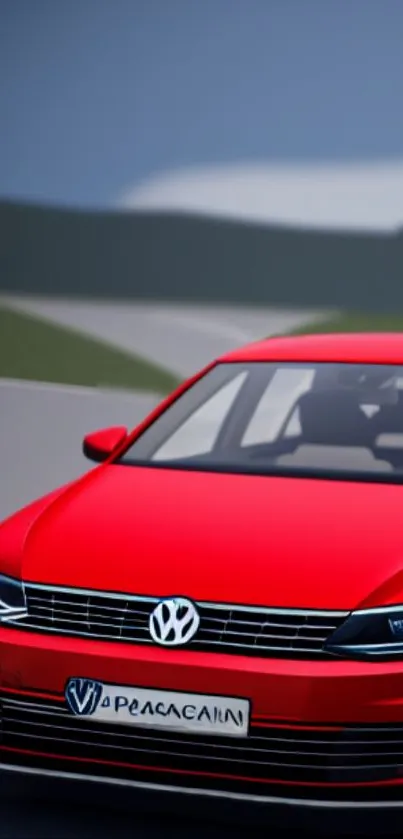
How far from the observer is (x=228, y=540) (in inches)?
205

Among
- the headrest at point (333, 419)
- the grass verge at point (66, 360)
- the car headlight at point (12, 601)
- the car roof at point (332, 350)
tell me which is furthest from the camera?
the grass verge at point (66, 360)

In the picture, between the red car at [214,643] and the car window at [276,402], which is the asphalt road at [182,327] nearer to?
the car window at [276,402]

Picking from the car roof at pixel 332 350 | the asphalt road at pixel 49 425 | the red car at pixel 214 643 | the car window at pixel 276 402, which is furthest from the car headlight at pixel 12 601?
the asphalt road at pixel 49 425

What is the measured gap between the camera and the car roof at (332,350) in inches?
259

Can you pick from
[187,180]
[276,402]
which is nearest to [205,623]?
[276,402]

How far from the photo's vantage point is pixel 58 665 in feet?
16.1

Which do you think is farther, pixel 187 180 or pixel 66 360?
pixel 66 360

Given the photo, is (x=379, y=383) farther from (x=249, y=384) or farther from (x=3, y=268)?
(x=3, y=268)

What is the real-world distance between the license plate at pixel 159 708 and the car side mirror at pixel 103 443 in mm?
1655

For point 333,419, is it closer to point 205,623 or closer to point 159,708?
point 205,623

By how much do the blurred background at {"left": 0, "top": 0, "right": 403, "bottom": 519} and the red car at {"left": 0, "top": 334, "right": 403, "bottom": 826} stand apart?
41.3 feet

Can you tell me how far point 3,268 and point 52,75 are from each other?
2130 mm

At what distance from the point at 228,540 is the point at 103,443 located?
1382 millimetres

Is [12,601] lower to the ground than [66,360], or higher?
lower
